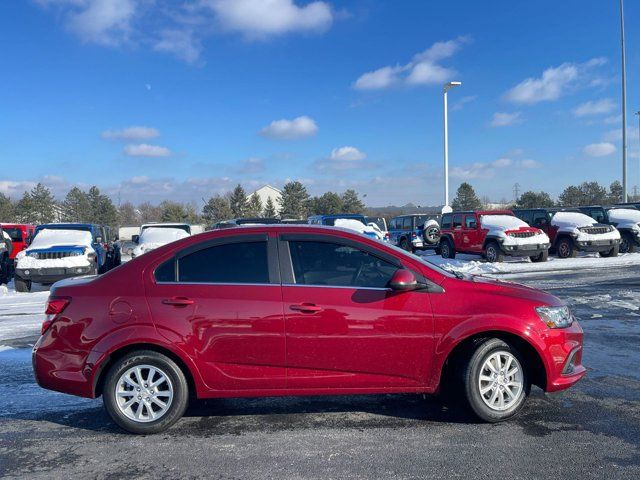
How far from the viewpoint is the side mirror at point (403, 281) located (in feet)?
14.0

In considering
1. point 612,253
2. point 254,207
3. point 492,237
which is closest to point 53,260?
point 492,237

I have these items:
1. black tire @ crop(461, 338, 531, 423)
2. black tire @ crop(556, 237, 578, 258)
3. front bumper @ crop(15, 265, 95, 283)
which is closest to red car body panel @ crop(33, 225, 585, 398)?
black tire @ crop(461, 338, 531, 423)

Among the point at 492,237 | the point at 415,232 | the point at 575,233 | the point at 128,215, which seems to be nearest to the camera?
the point at 492,237

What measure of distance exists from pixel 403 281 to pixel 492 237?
48.2 feet

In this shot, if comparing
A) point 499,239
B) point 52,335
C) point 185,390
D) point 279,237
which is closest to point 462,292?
point 279,237

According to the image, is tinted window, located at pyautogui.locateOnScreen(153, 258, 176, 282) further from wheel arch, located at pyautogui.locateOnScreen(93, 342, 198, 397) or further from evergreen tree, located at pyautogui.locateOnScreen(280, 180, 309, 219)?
evergreen tree, located at pyautogui.locateOnScreen(280, 180, 309, 219)

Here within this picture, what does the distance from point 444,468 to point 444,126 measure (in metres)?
27.1

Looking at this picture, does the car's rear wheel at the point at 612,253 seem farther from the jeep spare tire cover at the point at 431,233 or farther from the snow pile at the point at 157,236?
the snow pile at the point at 157,236

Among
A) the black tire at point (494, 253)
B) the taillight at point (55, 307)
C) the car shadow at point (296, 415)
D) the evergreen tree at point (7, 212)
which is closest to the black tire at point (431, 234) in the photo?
the black tire at point (494, 253)

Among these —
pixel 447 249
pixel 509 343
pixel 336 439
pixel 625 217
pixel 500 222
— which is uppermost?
pixel 625 217

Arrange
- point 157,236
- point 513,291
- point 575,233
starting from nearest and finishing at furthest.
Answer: point 513,291
point 157,236
point 575,233

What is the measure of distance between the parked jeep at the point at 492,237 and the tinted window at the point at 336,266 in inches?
559

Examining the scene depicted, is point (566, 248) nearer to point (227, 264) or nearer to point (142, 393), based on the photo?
point (227, 264)

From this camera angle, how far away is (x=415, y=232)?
960 inches
